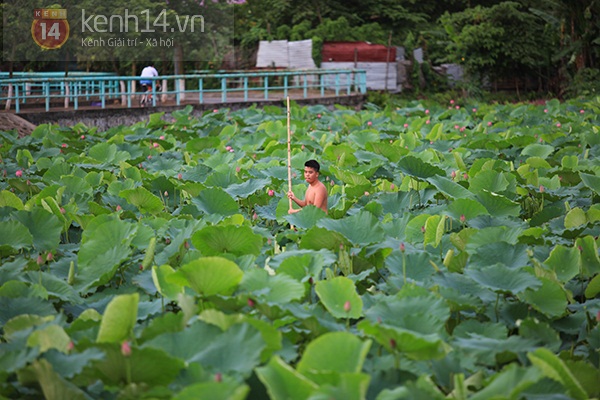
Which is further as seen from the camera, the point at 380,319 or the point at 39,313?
the point at 39,313

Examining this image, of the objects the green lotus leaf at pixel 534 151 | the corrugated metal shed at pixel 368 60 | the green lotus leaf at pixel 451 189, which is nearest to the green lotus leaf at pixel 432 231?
the green lotus leaf at pixel 451 189

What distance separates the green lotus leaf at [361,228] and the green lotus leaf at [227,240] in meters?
0.26

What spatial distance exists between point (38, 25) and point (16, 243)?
12.5 metres

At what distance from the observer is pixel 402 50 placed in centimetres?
2161

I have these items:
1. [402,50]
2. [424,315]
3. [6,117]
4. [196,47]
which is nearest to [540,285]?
[424,315]

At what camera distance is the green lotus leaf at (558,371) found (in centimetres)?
189

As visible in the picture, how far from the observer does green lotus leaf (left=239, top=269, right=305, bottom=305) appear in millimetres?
2361

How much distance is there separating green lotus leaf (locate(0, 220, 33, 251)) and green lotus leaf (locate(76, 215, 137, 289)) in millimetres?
226

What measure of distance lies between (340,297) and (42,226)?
1474mm

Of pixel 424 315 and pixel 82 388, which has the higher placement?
pixel 424 315

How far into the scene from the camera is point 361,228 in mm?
3066

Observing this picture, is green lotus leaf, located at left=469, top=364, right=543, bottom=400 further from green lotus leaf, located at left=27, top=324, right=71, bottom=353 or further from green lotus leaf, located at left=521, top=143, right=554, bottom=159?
green lotus leaf, located at left=521, top=143, right=554, bottom=159

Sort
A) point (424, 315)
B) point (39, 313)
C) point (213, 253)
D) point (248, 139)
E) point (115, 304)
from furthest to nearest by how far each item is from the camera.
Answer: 1. point (248, 139)
2. point (213, 253)
3. point (39, 313)
4. point (424, 315)
5. point (115, 304)

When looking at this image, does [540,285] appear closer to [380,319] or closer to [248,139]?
[380,319]
